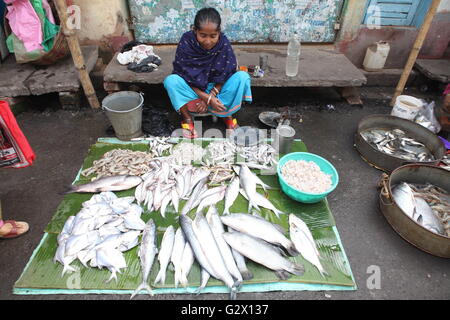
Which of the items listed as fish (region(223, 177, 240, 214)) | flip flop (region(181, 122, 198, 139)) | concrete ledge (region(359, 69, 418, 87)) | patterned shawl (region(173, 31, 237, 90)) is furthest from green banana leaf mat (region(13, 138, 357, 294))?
concrete ledge (region(359, 69, 418, 87))

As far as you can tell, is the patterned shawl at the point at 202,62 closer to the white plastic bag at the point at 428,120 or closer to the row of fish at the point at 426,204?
the row of fish at the point at 426,204

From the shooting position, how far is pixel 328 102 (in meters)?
4.90

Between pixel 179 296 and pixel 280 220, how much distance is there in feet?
3.95

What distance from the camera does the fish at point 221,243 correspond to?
234cm

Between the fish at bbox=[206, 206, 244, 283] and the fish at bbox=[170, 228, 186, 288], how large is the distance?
293 millimetres

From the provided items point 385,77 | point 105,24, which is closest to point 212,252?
point 105,24

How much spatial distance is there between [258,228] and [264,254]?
251 millimetres

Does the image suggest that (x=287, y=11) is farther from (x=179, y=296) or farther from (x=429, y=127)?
(x=179, y=296)

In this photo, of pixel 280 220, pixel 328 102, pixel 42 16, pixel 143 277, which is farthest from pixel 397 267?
pixel 42 16

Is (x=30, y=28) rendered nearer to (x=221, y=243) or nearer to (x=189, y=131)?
(x=189, y=131)

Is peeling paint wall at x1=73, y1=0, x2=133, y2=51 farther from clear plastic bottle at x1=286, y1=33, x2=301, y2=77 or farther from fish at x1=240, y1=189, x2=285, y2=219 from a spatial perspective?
fish at x1=240, y1=189, x2=285, y2=219

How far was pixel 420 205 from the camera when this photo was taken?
288cm

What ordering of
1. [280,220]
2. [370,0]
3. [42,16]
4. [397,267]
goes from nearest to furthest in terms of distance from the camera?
[397,267] < [280,220] < [42,16] < [370,0]

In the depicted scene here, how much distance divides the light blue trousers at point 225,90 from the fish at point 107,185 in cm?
122
